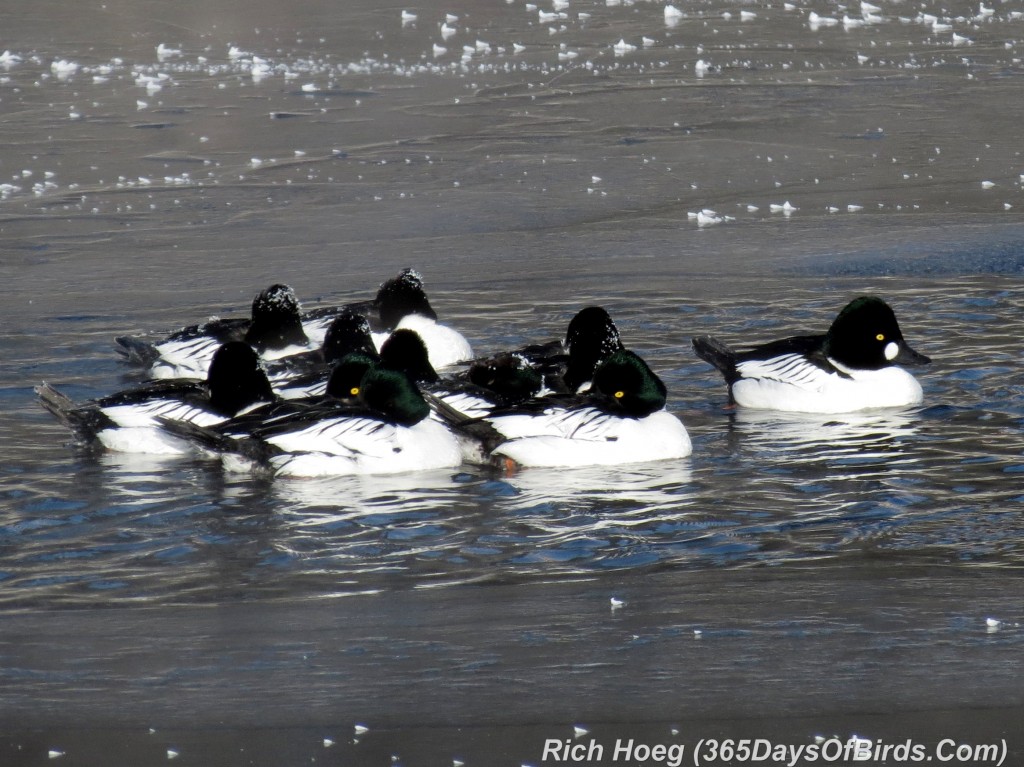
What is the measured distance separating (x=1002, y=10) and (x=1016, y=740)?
22.0m

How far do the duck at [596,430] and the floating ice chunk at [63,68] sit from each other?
14734mm

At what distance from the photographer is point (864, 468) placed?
737 cm

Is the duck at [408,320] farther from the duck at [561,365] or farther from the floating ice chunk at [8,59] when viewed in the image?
the floating ice chunk at [8,59]

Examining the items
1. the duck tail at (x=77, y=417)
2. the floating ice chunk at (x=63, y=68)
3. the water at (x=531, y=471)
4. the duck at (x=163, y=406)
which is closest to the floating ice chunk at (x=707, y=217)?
the water at (x=531, y=471)

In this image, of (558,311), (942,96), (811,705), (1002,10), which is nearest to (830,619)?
(811,705)

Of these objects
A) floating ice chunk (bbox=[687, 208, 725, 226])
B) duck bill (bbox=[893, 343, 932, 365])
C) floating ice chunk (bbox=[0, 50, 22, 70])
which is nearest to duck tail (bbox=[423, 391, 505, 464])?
duck bill (bbox=[893, 343, 932, 365])

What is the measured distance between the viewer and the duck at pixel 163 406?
7.78 m

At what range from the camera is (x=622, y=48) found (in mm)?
21906

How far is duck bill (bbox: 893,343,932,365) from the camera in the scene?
8.64 metres

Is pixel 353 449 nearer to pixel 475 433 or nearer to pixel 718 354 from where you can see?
pixel 475 433

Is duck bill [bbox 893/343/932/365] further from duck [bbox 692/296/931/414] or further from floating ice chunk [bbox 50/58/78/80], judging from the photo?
floating ice chunk [bbox 50/58/78/80]

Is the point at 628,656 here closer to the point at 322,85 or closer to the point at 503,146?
the point at 503,146

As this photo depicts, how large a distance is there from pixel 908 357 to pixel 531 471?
2.46 m

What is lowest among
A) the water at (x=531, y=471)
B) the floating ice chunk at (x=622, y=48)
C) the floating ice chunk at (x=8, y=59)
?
the water at (x=531, y=471)
